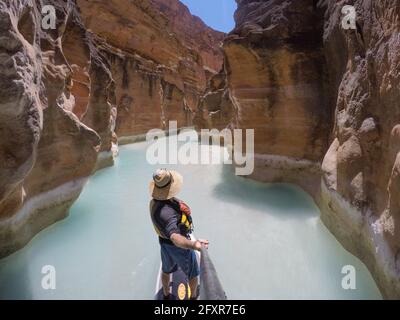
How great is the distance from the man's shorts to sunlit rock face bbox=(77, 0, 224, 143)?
14.3 meters

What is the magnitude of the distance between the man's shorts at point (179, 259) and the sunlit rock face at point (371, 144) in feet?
6.30

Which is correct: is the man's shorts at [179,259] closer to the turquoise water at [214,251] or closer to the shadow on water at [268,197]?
the turquoise water at [214,251]

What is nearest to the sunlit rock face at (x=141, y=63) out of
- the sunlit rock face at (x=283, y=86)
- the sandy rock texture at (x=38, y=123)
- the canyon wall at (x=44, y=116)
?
the canyon wall at (x=44, y=116)

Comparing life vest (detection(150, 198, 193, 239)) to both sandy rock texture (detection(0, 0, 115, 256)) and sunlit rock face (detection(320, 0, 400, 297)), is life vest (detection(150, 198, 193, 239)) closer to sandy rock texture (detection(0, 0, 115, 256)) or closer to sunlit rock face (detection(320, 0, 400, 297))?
sandy rock texture (detection(0, 0, 115, 256))

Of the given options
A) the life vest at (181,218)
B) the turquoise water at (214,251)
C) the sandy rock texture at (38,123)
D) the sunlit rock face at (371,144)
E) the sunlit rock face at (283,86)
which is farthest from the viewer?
the sunlit rock face at (283,86)

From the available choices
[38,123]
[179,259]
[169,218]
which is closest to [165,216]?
[169,218]

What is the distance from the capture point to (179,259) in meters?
2.33

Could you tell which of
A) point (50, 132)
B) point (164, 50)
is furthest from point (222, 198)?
point (164, 50)

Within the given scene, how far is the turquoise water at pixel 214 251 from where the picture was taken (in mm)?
3240

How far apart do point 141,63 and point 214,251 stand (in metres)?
16.5

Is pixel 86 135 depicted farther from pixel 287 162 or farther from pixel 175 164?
pixel 175 164

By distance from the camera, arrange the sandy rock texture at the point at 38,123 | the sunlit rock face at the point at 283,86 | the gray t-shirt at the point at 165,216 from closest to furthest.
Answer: the gray t-shirt at the point at 165,216 < the sandy rock texture at the point at 38,123 < the sunlit rock face at the point at 283,86

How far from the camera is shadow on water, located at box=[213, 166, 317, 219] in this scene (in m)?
5.58

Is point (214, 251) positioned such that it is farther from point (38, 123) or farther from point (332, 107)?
point (332, 107)
